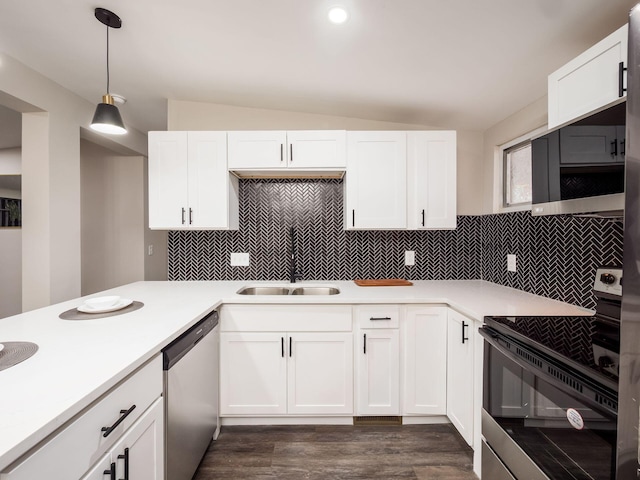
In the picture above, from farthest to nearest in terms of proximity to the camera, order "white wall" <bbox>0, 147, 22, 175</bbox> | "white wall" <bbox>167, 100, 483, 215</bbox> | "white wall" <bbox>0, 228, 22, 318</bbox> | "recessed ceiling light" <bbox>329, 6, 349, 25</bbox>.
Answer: "white wall" <bbox>0, 147, 22, 175</bbox>, "white wall" <bbox>0, 228, 22, 318</bbox>, "white wall" <bbox>167, 100, 483, 215</bbox>, "recessed ceiling light" <bbox>329, 6, 349, 25</bbox>

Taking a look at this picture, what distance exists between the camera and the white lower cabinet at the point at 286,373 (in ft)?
6.53

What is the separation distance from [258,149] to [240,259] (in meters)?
0.96

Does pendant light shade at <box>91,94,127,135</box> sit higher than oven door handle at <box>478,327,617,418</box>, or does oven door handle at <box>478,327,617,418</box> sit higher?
pendant light shade at <box>91,94,127,135</box>

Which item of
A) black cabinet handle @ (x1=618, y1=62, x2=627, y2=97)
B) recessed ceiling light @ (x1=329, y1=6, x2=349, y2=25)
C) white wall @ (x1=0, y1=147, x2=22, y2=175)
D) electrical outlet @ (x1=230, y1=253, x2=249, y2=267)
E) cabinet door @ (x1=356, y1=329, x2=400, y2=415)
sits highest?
recessed ceiling light @ (x1=329, y1=6, x2=349, y2=25)

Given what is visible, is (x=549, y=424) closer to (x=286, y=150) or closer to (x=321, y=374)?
(x=321, y=374)

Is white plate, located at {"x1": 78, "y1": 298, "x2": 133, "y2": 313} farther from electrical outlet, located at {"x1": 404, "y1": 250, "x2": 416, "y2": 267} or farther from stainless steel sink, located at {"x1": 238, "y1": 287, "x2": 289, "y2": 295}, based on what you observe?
electrical outlet, located at {"x1": 404, "y1": 250, "x2": 416, "y2": 267}

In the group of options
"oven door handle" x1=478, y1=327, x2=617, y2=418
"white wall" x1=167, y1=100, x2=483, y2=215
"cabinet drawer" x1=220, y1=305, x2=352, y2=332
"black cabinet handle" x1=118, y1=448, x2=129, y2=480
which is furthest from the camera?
"white wall" x1=167, y1=100, x2=483, y2=215

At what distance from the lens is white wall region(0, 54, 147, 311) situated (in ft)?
7.21

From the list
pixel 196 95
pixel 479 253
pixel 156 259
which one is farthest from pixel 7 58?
pixel 479 253

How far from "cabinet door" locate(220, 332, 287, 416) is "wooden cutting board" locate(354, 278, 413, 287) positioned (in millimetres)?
812

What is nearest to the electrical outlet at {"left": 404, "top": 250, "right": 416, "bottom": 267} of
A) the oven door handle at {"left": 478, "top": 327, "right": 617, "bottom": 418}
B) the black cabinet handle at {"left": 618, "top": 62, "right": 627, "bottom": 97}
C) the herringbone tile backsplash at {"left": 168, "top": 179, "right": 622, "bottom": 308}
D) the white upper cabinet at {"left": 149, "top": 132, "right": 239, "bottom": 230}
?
the herringbone tile backsplash at {"left": 168, "top": 179, "right": 622, "bottom": 308}

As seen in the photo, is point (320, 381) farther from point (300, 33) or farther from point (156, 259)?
point (156, 259)

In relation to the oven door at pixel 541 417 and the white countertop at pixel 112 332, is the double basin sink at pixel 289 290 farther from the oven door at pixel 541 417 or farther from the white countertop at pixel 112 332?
the oven door at pixel 541 417

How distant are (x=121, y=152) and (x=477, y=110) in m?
3.60
